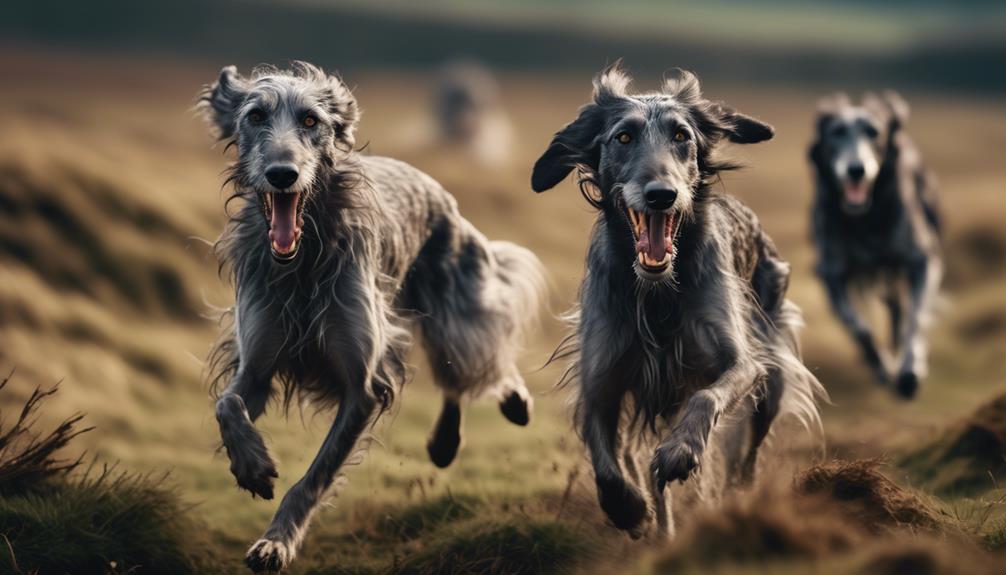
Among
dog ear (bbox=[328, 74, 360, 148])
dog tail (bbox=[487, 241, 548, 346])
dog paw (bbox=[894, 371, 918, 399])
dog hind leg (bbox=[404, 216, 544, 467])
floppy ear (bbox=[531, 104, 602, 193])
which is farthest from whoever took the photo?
dog paw (bbox=[894, 371, 918, 399])

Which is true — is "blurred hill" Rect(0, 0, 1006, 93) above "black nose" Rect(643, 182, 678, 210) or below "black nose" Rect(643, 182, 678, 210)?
above

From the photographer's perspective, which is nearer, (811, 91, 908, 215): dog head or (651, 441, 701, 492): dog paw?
(651, 441, 701, 492): dog paw

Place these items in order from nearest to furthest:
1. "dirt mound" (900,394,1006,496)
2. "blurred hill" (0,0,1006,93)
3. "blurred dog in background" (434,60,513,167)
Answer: "dirt mound" (900,394,1006,496) → "blurred dog in background" (434,60,513,167) → "blurred hill" (0,0,1006,93)

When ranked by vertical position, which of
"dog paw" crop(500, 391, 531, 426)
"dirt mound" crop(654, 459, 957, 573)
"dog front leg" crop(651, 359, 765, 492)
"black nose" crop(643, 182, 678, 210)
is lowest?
"dirt mound" crop(654, 459, 957, 573)

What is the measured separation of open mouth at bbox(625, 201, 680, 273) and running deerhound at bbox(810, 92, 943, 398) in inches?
310

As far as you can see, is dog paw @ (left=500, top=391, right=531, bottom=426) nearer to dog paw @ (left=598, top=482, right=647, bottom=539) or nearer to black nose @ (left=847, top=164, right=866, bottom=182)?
dog paw @ (left=598, top=482, right=647, bottom=539)

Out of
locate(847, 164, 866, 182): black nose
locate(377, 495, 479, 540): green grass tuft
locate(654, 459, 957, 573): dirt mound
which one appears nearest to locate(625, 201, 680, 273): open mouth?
locate(654, 459, 957, 573): dirt mound

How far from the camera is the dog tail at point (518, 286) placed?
9.36 meters

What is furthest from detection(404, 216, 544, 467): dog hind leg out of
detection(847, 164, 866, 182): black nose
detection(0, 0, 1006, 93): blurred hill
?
detection(0, 0, 1006, 93): blurred hill

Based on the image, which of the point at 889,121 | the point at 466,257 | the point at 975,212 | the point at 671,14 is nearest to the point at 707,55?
the point at 671,14

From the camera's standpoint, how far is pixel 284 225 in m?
6.89

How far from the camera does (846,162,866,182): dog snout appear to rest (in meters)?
13.8

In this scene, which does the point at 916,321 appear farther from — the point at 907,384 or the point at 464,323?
the point at 464,323

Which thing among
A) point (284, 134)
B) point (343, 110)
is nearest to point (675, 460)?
point (284, 134)
